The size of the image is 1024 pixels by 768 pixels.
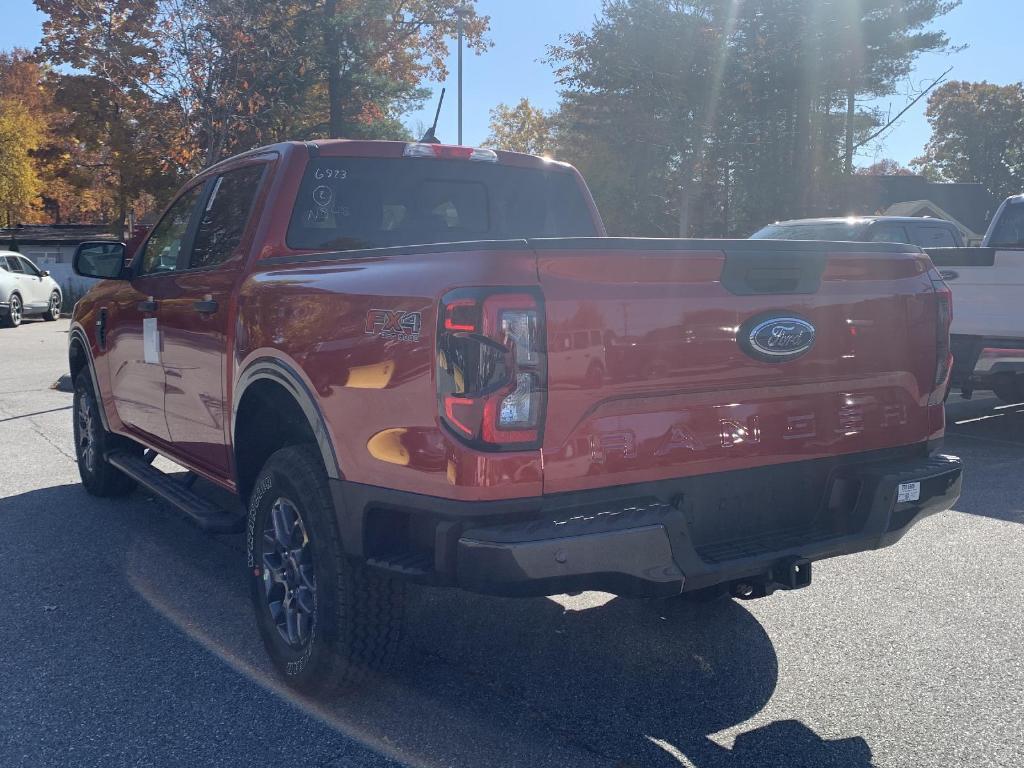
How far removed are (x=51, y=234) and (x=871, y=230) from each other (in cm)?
4611

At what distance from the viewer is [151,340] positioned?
530 cm

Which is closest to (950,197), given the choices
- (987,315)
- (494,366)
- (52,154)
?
(52,154)

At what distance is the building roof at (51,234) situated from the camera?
45.6 metres

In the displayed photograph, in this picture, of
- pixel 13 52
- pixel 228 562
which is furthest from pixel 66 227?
pixel 228 562

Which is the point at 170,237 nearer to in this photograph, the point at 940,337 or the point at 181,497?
the point at 181,497

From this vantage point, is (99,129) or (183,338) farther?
(99,129)

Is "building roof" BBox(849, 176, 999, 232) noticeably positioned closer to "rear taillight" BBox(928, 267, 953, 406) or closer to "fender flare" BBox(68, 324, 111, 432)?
"fender flare" BBox(68, 324, 111, 432)

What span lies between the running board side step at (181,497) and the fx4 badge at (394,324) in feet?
5.17

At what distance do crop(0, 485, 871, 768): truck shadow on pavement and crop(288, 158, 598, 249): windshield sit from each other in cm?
168

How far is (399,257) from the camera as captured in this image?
325 centimetres

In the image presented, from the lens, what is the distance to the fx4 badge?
3039 millimetres

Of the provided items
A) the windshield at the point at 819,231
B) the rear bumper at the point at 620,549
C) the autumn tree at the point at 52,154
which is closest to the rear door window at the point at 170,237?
the rear bumper at the point at 620,549

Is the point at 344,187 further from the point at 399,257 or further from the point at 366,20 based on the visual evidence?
the point at 366,20

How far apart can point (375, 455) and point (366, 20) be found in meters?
25.7
